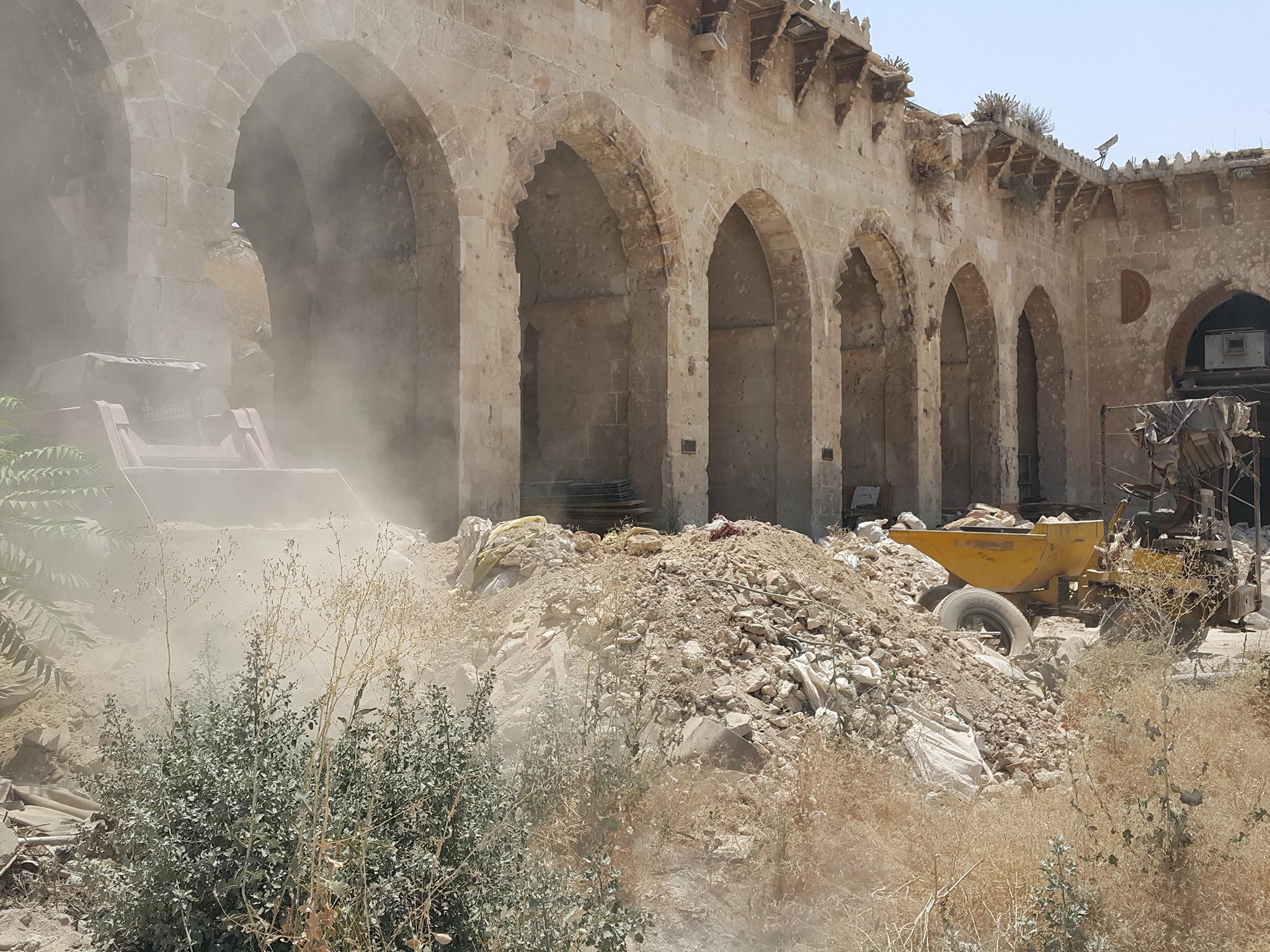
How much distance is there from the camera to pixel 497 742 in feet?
15.5

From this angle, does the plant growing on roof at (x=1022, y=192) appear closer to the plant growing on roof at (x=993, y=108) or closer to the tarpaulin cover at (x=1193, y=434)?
the plant growing on roof at (x=993, y=108)

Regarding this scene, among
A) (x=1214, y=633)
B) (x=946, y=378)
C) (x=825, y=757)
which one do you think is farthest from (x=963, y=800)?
(x=946, y=378)

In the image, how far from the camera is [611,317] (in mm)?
12195

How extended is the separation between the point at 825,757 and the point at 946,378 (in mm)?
15701

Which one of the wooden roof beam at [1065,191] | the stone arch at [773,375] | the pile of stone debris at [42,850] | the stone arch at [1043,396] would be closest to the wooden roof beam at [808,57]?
the stone arch at [773,375]

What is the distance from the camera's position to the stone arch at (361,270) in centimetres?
936

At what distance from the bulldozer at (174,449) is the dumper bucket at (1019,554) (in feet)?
16.1

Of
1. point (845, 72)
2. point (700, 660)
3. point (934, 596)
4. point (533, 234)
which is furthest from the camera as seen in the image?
point (845, 72)

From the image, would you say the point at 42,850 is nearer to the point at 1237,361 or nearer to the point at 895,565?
the point at 895,565

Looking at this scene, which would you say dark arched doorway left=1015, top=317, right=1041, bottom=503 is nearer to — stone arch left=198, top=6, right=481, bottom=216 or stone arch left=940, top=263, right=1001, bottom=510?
stone arch left=940, top=263, right=1001, bottom=510

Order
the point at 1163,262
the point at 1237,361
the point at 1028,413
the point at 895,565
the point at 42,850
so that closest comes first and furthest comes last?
the point at 42,850
the point at 895,565
the point at 1163,262
the point at 1237,361
the point at 1028,413

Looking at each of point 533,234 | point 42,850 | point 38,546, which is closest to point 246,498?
point 38,546

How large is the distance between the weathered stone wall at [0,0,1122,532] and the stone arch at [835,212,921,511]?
48 millimetres

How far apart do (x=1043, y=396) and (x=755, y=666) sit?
709 inches
